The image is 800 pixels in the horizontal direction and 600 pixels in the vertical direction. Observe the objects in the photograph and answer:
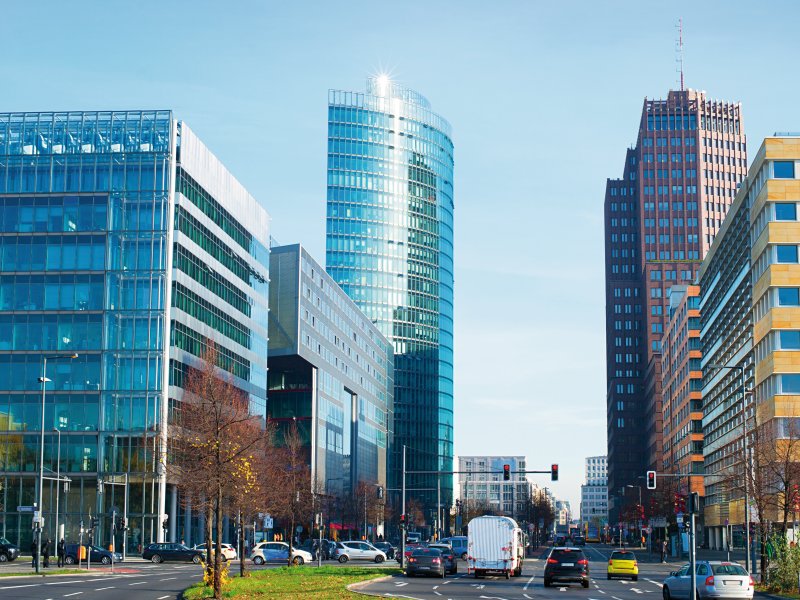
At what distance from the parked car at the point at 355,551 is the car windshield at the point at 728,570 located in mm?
46874

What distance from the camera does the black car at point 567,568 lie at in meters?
50.6

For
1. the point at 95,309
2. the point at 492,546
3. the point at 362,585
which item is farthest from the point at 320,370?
the point at 362,585

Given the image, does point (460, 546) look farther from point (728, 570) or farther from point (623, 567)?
point (728, 570)

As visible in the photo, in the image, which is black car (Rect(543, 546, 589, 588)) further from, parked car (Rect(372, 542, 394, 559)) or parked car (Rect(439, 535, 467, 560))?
parked car (Rect(372, 542, 394, 559))

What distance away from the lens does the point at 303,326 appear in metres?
126

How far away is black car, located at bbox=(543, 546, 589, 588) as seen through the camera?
166 feet

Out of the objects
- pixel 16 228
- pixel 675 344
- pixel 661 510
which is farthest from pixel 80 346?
pixel 675 344

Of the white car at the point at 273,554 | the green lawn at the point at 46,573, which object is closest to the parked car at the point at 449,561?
the white car at the point at 273,554

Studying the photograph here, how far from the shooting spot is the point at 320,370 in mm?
133000

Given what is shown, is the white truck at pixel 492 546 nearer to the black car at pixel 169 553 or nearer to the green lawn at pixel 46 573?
the green lawn at pixel 46 573

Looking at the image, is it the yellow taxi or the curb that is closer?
the curb

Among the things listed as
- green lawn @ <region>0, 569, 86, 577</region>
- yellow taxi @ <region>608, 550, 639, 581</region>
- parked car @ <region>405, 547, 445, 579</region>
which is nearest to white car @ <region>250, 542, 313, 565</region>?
green lawn @ <region>0, 569, 86, 577</region>

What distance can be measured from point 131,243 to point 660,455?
4717 inches

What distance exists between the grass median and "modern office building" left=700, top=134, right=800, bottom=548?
1048 inches
